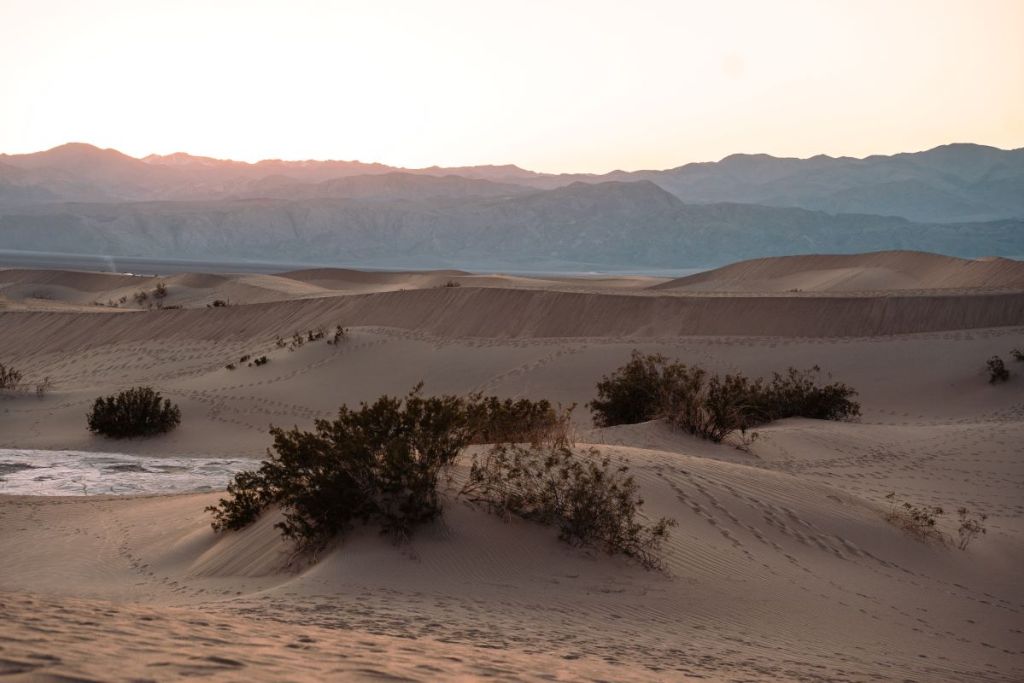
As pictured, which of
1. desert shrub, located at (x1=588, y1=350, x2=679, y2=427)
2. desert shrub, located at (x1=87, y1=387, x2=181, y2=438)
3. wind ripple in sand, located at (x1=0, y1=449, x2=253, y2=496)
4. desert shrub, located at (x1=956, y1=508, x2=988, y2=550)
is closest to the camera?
desert shrub, located at (x1=956, y1=508, x2=988, y2=550)

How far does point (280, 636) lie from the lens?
5.25m

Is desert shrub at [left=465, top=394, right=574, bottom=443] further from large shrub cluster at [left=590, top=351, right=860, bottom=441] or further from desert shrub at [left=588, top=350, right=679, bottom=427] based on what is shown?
desert shrub at [left=588, top=350, right=679, bottom=427]

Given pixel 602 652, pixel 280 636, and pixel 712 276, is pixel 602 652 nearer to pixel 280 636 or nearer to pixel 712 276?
pixel 280 636

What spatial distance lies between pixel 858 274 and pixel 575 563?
43.4 metres

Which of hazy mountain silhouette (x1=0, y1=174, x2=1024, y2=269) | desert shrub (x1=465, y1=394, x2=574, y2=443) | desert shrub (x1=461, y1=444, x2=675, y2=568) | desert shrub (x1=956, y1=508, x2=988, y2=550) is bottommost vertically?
desert shrub (x1=956, y1=508, x2=988, y2=550)

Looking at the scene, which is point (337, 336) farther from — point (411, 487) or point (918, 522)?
point (411, 487)

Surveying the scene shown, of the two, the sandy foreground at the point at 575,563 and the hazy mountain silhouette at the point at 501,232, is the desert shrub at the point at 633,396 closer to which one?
the sandy foreground at the point at 575,563

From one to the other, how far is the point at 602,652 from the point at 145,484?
33.8 ft

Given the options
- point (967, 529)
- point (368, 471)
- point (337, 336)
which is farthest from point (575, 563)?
point (337, 336)

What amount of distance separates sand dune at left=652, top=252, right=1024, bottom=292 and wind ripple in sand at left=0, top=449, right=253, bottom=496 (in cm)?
2913

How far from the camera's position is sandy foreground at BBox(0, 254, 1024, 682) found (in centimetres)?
521

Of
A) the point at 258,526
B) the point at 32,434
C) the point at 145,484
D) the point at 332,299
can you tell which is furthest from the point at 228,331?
the point at 258,526

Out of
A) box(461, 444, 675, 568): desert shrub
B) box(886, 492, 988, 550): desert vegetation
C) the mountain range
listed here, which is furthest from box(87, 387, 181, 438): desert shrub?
the mountain range

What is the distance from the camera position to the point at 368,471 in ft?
26.1
